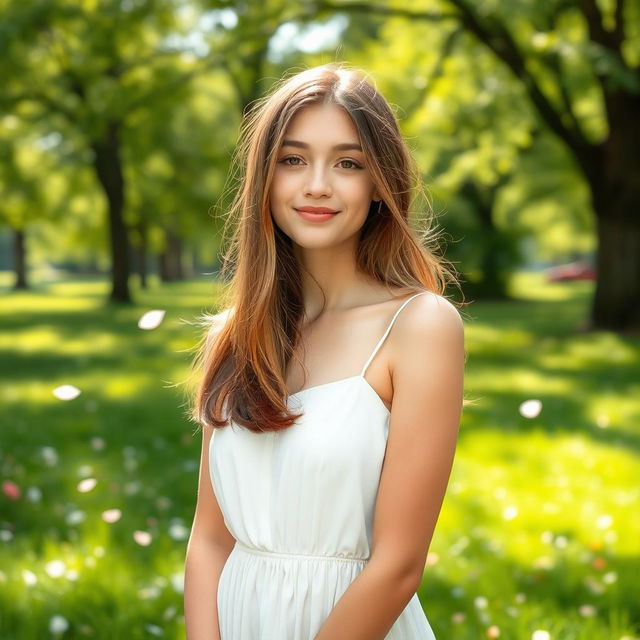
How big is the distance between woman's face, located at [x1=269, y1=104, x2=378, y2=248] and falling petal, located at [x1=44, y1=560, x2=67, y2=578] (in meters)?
2.81

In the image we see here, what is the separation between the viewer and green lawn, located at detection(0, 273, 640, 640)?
13.7 feet

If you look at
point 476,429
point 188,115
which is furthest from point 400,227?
point 188,115

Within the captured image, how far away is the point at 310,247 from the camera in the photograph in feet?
7.50

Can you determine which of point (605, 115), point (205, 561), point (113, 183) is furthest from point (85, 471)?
point (113, 183)

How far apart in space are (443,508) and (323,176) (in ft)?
13.4

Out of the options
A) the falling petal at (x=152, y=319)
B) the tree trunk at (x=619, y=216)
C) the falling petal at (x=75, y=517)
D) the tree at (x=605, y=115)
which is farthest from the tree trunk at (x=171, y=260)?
the falling petal at (x=152, y=319)

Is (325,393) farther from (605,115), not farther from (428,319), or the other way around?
(605,115)

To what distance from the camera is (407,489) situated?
2.02m

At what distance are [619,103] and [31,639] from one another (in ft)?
44.9

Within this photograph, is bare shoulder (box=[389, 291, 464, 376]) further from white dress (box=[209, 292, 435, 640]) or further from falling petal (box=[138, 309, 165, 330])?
falling petal (box=[138, 309, 165, 330])

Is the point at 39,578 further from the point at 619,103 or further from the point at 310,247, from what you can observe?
the point at 619,103

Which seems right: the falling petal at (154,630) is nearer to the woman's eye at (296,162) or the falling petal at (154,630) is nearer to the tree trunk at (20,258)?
the woman's eye at (296,162)

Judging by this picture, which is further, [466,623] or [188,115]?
[188,115]

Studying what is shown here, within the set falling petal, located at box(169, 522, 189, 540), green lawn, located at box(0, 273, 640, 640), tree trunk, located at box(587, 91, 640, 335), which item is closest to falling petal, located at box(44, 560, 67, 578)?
green lawn, located at box(0, 273, 640, 640)
